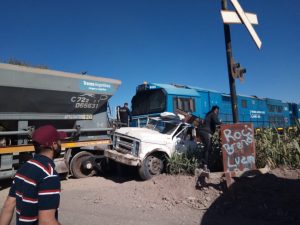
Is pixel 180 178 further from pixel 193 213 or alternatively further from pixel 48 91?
pixel 48 91

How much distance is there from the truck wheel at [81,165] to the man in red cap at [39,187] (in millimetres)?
6783

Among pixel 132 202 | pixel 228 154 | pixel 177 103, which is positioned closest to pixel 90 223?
pixel 132 202

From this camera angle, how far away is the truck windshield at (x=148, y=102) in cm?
1283

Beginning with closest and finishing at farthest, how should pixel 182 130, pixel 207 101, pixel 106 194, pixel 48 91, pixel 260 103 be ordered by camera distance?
pixel 106 194 → pixel 48 91 → pixel 182 130 → pixel 207 101 → pixel 260 103

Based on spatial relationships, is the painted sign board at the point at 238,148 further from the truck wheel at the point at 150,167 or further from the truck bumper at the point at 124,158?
the truck bumper at the point at 124,158

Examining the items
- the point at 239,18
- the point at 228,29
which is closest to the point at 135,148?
the point at 228,29

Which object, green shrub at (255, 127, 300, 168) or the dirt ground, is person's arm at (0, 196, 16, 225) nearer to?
the dirt ground

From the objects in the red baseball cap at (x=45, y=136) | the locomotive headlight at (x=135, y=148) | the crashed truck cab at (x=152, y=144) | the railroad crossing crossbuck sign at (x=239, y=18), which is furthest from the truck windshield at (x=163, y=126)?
the red baseball cap at (x=45, y=136)

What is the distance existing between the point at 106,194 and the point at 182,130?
3214mm

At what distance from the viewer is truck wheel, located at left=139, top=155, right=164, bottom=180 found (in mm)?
8047

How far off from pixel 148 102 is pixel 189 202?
765 cm

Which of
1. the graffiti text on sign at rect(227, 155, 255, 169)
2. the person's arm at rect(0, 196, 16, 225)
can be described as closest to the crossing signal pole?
the graffiti text on sign at rect(227, 155, 255, 169)

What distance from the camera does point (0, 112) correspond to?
25.0 ft

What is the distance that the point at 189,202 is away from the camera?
6.21m
